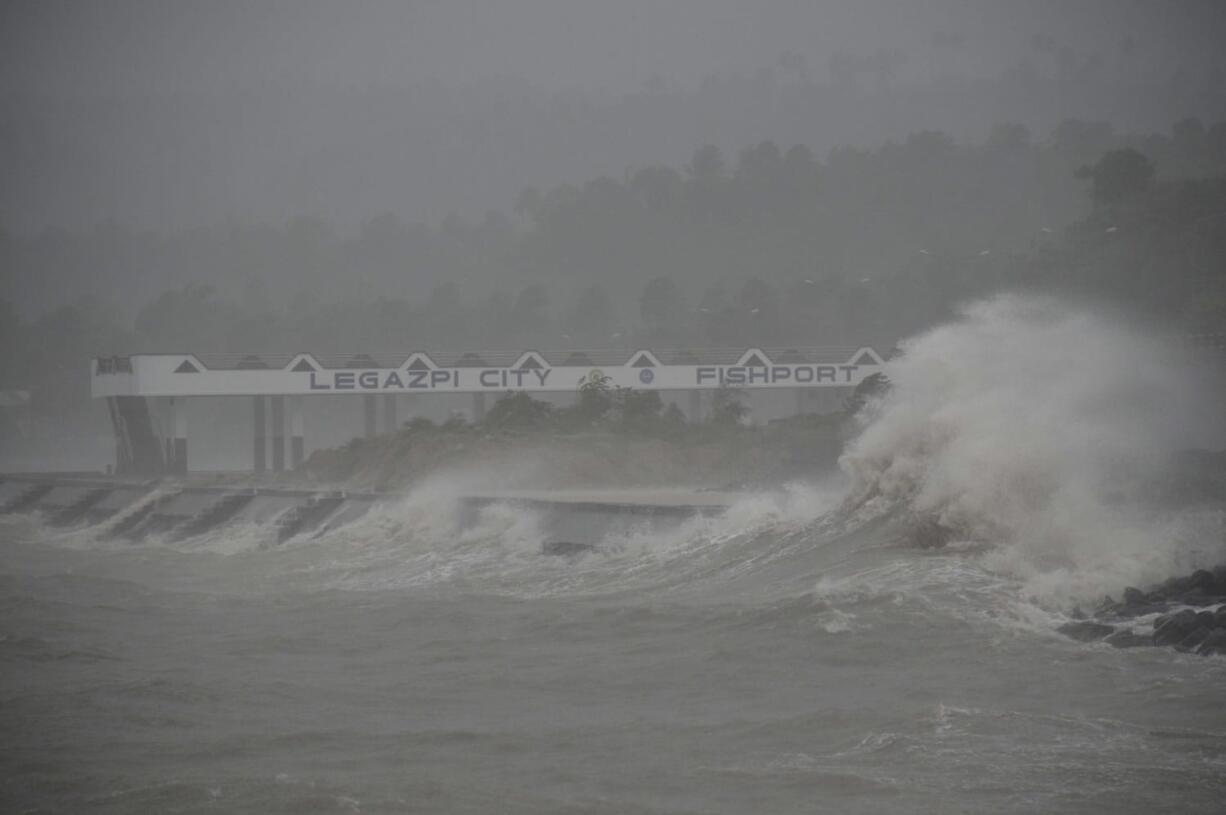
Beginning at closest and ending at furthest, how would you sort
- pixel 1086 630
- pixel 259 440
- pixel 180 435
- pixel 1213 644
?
pixel 1213 644 < pixel 1086 630 < pixel 180 435 < pixel 259 440

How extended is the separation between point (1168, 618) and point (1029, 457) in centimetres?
658

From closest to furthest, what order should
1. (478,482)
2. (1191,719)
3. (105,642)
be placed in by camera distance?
(1191,719)
(105,642)
(478,482)

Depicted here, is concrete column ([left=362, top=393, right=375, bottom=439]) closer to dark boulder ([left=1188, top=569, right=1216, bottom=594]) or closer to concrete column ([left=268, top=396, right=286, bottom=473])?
concrete column ([left=268, top=396, right=286, bottom=473])

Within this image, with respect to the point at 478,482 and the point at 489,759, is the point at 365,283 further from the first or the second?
the point at 489,759

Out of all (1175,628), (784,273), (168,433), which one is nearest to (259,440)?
(168,433)

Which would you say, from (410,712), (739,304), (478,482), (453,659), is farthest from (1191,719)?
(739,304)

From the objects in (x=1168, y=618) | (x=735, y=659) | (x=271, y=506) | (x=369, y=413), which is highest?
(x=369, y=413)

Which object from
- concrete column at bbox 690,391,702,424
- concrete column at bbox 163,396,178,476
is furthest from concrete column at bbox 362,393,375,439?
concrete column at bbox 690,391,702,424

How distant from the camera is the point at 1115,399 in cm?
2867

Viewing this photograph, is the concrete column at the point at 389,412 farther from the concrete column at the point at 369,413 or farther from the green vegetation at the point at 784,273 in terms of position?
the green vegetation at the point at 784,273

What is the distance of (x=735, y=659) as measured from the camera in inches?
651

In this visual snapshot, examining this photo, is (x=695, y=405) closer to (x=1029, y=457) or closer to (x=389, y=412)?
(x=389, y=412)

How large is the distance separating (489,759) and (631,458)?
116 ft

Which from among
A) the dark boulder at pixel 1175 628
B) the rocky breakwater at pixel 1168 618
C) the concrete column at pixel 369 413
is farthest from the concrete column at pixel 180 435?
the dark boulder at pixel 1175 628
